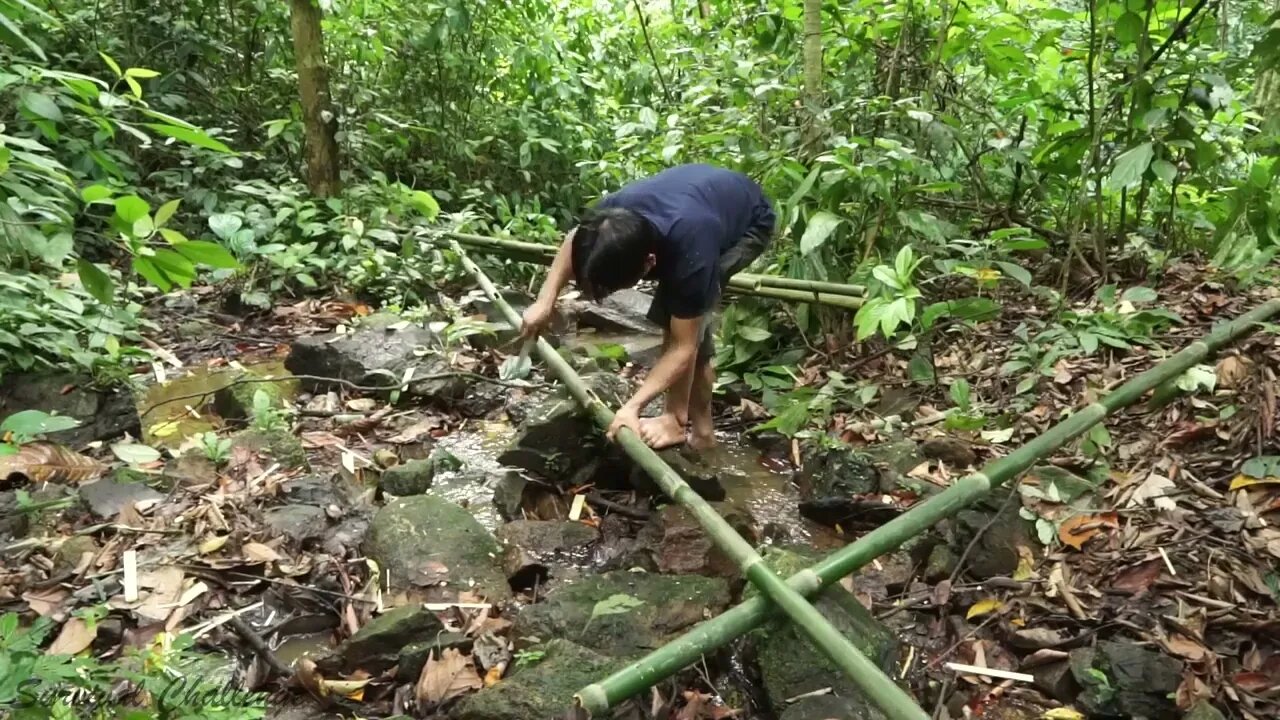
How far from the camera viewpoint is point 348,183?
638 centimetres

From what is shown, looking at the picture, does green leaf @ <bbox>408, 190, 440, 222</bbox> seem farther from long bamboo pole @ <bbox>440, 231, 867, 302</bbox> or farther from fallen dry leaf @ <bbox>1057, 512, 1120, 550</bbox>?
fallen dry leaf @ <bbox>1057, 512, 1120, 550</bbox>

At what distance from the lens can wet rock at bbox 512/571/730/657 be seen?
92.7 inches

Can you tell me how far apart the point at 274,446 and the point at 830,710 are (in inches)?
94.0

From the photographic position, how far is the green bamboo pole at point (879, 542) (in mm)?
1796

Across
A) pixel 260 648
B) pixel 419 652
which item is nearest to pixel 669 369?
pixel 419 652

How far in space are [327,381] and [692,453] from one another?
6.54 ft

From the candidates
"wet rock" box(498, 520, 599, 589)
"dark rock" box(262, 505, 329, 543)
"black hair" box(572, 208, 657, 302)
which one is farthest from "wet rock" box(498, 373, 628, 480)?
"dark rock" box(262, 505, 329, 543)

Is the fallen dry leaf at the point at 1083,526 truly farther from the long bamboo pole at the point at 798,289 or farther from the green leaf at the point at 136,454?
the green leaf at the point at 136,454

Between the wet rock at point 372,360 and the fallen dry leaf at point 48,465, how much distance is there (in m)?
1.31

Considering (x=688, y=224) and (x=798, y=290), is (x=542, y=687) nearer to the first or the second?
(x=688, y=224)

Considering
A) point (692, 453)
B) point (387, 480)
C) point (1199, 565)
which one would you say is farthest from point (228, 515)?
point (1199, 565)

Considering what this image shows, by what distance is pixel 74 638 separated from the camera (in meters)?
2.22

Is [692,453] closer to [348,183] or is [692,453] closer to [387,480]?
[387,480]

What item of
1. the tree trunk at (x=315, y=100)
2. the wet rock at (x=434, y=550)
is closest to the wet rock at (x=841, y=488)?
the wet rock at (x=434, y=550)
